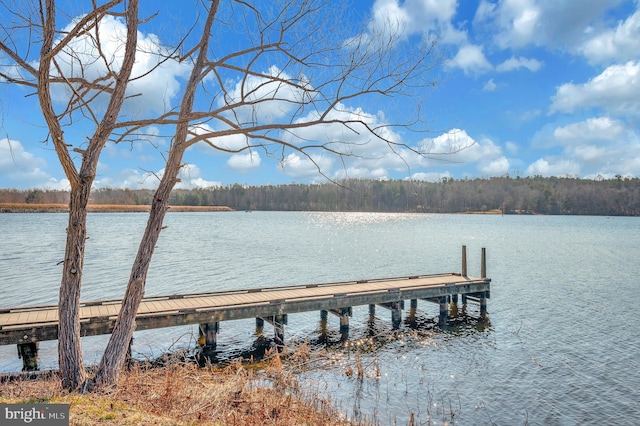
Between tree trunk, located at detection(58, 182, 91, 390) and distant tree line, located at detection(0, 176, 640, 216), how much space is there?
370 feet

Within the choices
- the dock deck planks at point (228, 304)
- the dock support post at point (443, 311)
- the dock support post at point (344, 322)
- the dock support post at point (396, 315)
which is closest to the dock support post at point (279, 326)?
the dock deck planks at point (228, 304)

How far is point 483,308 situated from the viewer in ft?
58.7

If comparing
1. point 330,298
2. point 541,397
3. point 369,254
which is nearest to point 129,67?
point 330,298

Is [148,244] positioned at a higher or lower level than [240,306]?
higher

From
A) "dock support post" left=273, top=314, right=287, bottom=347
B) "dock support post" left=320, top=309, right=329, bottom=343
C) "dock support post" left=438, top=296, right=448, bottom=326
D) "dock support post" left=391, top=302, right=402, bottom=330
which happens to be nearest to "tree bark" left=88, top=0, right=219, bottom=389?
"dock support post" left=273, top=314, right=287, bottom=347

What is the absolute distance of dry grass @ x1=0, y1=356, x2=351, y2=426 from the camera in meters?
5.44

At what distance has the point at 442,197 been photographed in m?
152

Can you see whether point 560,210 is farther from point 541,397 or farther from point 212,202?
point 541,397

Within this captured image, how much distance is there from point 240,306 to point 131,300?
6.01 m

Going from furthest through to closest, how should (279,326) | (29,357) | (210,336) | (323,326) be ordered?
(323,326), (279,326), (210,336), (29,357)

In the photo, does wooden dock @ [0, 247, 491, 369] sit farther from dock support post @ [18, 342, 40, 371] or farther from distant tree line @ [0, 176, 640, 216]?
distant tree line @ [0, 176, 640, 216]

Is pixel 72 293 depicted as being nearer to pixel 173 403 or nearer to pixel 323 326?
pixel 173 403
